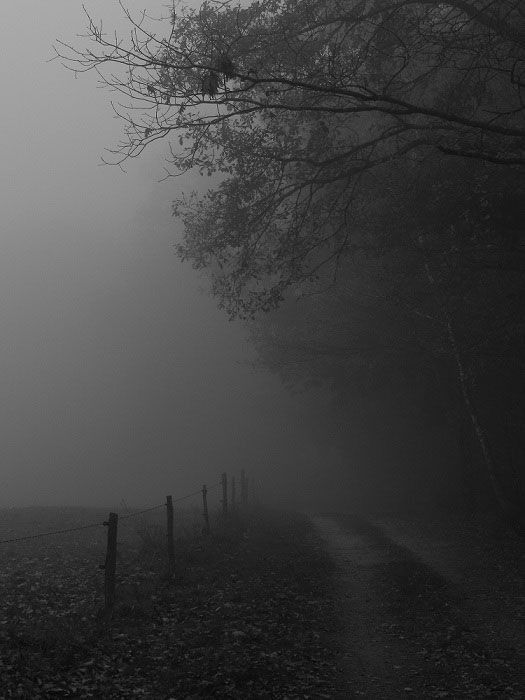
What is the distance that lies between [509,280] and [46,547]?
18203 millimetres

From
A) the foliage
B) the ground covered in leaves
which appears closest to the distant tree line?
the foliage

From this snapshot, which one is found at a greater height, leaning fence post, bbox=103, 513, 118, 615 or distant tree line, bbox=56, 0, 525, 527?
distant tree line, bbox=56, 0, 525, 527

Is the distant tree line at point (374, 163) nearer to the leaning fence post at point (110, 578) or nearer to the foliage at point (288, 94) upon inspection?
the foliage at point (288, 94)

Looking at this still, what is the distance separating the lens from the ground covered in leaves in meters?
7.61

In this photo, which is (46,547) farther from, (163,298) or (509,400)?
(163,298)

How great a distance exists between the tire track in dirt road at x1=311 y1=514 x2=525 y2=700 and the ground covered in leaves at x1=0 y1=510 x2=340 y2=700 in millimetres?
446

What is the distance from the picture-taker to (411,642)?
9.56 m

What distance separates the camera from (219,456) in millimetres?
85250

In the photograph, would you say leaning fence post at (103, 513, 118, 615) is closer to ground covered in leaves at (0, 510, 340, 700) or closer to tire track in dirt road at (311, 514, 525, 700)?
ground covered in leaves at (0, 510, 340, 700)

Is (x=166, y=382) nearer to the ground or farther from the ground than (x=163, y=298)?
nearer to the ground

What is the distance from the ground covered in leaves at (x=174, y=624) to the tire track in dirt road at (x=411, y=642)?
446 mm

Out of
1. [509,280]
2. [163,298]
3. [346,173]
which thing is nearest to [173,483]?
[163,298]

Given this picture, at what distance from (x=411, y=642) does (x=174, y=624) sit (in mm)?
3719

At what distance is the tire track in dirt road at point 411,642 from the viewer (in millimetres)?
7738
